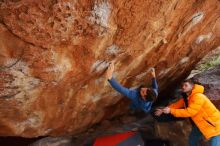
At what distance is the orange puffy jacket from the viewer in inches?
214

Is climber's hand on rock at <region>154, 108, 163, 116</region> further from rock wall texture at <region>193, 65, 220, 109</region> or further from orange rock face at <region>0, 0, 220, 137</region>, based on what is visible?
rock wall texture at <region>193, 65, 220, 109</region>

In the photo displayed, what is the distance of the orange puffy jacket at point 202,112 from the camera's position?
5.43 meters

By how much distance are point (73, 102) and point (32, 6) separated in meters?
2.36

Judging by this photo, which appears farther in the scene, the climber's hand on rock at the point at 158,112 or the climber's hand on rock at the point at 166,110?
the climber's hand on rock at the point at 158,112

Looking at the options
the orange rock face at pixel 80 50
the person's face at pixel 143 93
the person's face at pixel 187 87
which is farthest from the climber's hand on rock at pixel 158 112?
the orange rock face at pixel 80 50

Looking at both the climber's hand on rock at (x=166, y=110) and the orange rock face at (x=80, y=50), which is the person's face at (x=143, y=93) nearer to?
the climber's hand on rock at (x=166, y=110)

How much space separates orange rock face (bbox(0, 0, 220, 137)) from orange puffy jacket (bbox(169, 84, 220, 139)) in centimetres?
106

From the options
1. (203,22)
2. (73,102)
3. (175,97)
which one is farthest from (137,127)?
(203,22)

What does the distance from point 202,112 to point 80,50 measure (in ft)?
7.16

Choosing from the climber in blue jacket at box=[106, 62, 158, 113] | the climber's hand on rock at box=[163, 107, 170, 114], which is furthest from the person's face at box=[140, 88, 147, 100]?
Answer: the climber's hand on rock at box=[163, 107, 170, 114]

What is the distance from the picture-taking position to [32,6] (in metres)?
3.92

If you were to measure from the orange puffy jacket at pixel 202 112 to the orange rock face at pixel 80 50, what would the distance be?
3.48ft

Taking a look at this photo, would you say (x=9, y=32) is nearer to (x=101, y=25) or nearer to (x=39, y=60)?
(x=39, y=60)

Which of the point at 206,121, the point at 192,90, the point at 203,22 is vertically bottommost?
the point at 206,121
